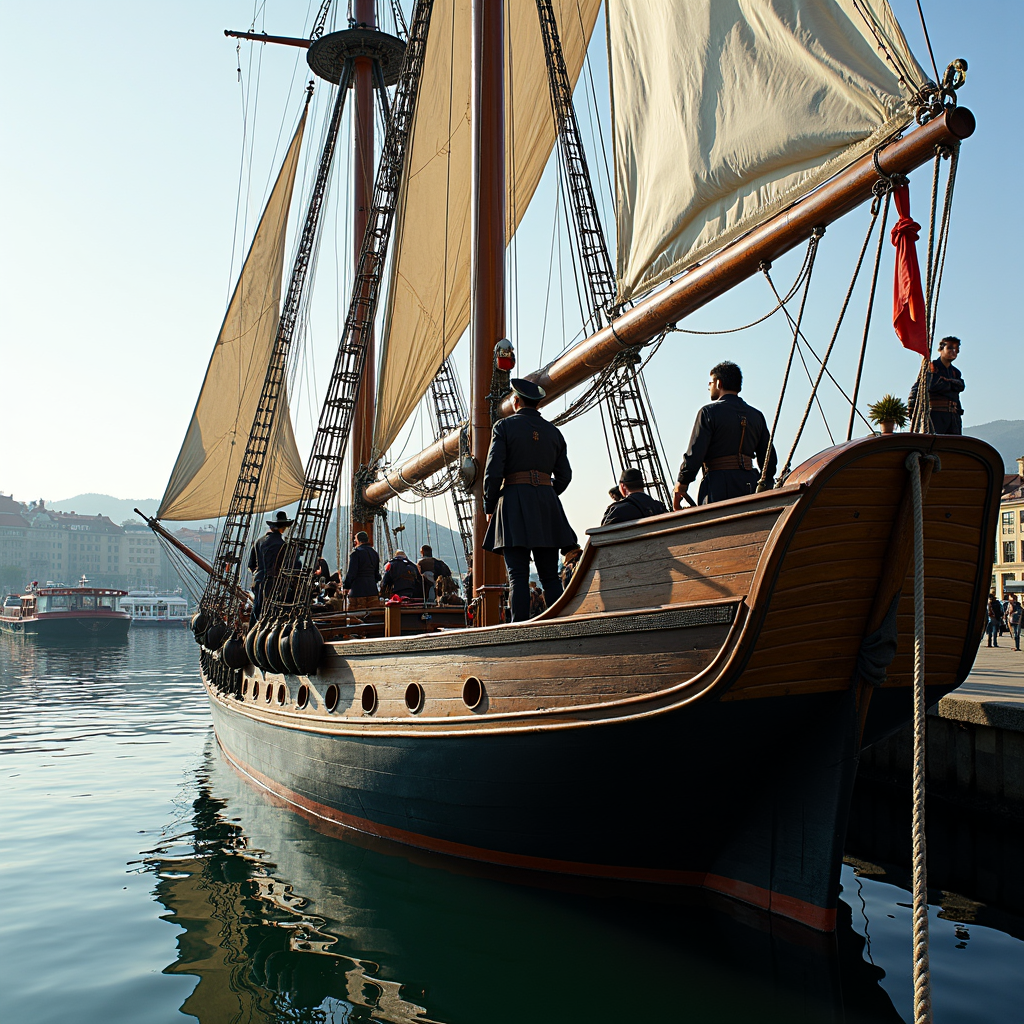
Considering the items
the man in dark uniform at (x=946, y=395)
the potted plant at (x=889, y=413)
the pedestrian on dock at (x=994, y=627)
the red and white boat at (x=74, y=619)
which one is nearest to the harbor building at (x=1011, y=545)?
the pedestrian on dock at (x=994, y=627)

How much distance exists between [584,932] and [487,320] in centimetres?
597

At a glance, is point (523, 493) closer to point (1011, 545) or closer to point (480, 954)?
point (480, 954)

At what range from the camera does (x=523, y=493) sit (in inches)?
238

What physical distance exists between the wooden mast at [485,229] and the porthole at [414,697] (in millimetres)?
1854

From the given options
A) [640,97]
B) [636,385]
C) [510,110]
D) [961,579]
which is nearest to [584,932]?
[961,579]

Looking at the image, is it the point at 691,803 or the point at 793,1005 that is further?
the point at 691,803

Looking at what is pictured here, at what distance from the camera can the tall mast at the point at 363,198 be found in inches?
614

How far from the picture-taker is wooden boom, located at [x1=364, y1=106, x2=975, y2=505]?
4512mm

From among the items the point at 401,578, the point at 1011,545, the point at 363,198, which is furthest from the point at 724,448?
the point at 1011,545

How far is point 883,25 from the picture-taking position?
4.65m

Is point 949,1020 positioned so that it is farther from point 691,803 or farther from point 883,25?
point 883,25

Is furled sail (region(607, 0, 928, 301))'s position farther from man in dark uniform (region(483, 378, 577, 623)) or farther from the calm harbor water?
the calm harbor water

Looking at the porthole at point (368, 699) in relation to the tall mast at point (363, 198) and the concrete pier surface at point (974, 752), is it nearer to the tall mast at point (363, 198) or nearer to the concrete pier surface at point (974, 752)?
the concrete pier surface at point (974, 752)

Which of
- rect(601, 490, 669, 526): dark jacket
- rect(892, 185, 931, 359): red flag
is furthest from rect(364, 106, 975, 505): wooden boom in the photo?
rect(601, 490, 669, 526): dark jacket
